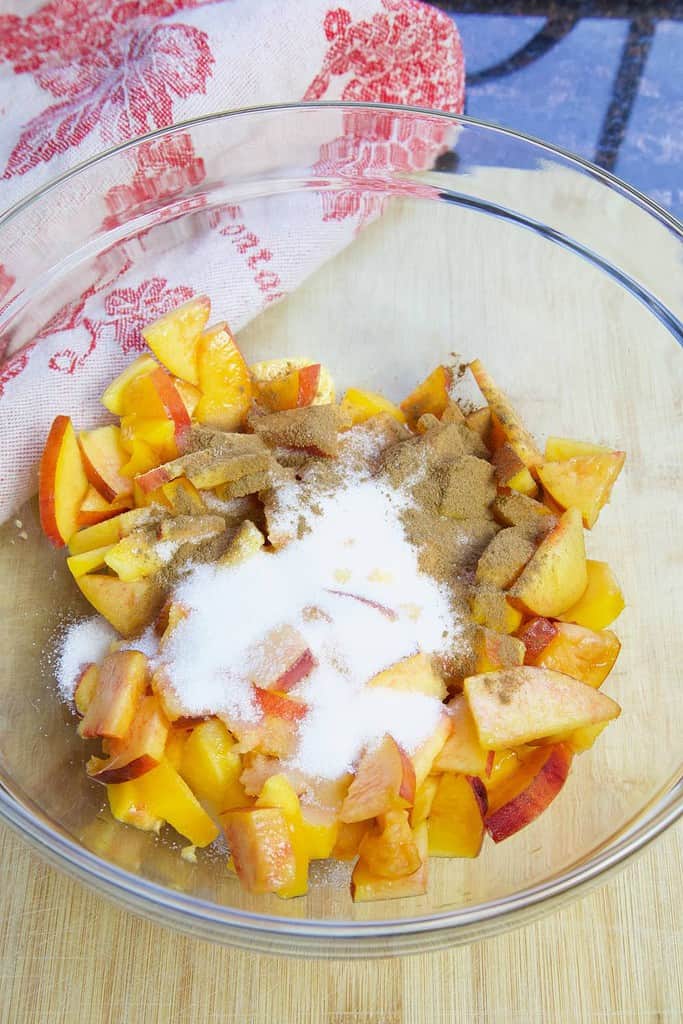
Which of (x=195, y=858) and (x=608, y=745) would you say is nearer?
(x=195, y=858)

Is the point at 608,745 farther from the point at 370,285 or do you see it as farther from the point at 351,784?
the point at 370,285

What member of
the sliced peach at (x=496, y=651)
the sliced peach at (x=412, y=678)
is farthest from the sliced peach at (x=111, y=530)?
the sliced peach at (x=496, y=651)

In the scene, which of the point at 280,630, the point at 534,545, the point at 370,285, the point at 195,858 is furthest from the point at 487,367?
the point at 195,858

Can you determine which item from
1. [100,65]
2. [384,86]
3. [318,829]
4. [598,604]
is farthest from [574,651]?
[100,65]

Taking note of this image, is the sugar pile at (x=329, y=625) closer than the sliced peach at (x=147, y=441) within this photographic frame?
Yes

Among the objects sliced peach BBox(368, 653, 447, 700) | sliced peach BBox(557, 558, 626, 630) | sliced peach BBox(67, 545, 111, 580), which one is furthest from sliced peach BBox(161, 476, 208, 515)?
sliced peach BBox(557, 558, 626, 630)

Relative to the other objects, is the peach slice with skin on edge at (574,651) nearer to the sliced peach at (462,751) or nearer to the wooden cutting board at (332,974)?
the sliced peach at (462,751)
